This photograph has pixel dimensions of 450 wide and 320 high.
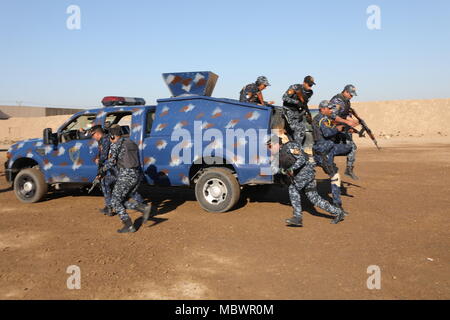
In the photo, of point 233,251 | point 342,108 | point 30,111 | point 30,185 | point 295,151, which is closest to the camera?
point 233,251

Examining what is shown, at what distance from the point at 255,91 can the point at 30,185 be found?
207 inches

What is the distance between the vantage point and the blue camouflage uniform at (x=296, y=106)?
750 cm

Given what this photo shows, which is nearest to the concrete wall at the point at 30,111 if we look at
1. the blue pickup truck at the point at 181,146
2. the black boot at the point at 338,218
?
the blue pickup truck at the point at 181,146

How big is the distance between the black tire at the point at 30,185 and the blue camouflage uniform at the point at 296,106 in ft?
17.8

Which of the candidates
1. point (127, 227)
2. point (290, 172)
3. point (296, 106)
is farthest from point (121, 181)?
point (296, 106)

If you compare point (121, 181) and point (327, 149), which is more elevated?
point (327, 149)

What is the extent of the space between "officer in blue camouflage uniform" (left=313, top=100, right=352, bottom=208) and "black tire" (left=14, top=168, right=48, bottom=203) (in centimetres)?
576

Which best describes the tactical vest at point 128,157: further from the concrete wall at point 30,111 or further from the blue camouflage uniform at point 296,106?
the concrete wall at point 30,111

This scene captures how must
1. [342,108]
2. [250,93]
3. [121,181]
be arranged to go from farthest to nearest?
1. [250,93]
2. [342,108]
3. [121,181]

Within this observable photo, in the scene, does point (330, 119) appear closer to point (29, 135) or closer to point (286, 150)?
point (286, 150)

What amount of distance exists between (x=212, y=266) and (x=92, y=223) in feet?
9.84

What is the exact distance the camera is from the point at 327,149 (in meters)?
6.83

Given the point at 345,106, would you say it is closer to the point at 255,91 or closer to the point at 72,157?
the point at 255,91
